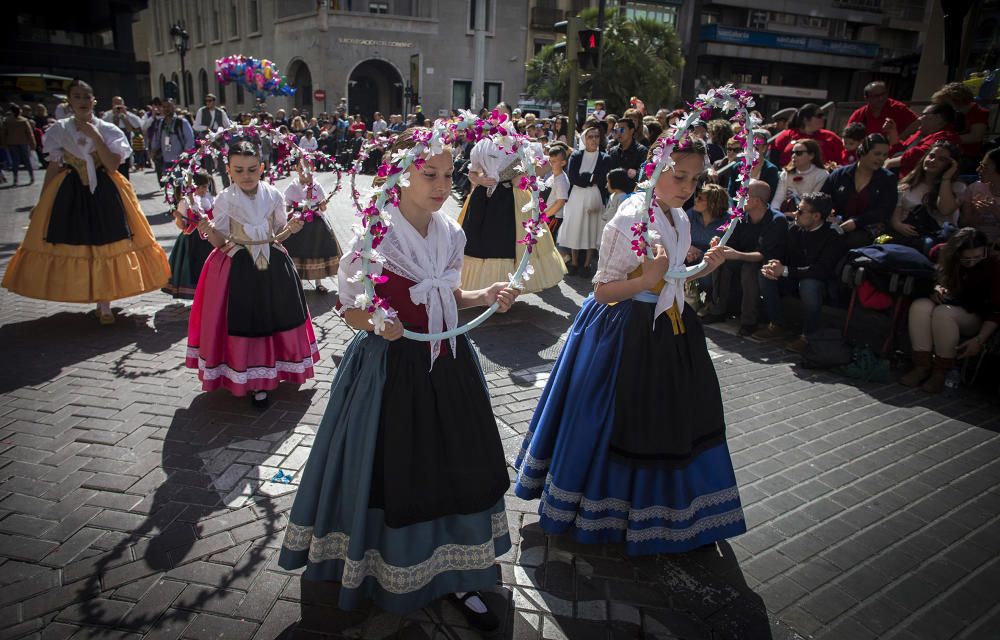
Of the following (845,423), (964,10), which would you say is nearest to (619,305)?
(845,423)

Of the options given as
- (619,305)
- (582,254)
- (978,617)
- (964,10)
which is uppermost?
(964,10)

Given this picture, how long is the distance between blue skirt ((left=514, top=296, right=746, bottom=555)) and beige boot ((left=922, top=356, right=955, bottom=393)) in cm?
376

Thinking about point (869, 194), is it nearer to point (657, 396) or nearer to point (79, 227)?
point (657, 396)

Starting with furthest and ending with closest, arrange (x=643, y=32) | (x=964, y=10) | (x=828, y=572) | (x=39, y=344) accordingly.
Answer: (x=643, y=32) < (x=964, y=10) < (x=39, y=344) < (x=828, y=572)

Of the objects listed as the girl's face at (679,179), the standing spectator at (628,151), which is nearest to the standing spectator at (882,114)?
the standing spectator at (628,151)

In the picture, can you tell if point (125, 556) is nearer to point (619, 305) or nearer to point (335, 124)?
point (619, 305)

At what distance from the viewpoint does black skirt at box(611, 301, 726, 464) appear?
3.27 meters

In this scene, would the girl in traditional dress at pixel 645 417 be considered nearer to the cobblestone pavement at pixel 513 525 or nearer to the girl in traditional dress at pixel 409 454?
the cobblestone pavement at pixel 513 525

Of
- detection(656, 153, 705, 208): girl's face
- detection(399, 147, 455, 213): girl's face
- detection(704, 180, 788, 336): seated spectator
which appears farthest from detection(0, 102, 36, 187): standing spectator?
detection(656, 153, 705, 208): girl's face

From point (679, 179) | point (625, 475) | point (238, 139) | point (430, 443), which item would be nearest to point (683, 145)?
point (679, 179)

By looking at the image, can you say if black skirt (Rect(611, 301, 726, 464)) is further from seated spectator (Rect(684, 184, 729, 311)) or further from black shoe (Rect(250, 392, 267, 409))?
seated spectator (Rect(684, 184, 729, 311))

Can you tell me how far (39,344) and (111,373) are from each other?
1283 mm

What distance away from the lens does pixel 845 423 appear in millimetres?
5219

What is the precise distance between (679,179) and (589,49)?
9.09 m
